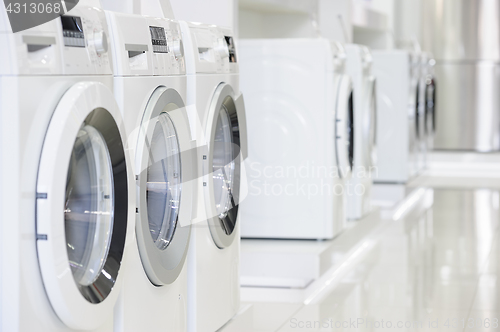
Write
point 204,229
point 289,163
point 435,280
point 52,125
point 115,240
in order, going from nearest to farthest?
point 52,125 < point 115,240 < point 204,229 < point 435,280 < point 289,163

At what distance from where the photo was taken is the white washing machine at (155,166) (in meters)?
1.75

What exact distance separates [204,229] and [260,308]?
A: 858mm

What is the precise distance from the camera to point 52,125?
1.38 meters

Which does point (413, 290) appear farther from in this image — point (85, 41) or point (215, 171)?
point (85, 41)

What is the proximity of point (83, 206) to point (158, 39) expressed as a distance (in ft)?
2.01

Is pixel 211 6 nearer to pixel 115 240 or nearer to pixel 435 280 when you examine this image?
pixel 115 240

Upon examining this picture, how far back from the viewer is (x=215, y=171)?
2398 millimetres

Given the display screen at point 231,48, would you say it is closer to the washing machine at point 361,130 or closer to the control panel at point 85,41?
the control panel at point 85,41

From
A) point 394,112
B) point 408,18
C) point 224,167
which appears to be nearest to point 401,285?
point 224,167

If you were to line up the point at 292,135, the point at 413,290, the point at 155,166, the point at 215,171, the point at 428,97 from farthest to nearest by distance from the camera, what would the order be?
the point at 428,97 → the point at 292,135 → the point at 413,290 → the point at 215,171 → the point at 155,166

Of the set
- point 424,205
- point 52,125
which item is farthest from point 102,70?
point 424,205

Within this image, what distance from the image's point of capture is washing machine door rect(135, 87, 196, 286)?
5.92 ft

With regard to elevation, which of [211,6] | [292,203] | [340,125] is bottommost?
[292,203]

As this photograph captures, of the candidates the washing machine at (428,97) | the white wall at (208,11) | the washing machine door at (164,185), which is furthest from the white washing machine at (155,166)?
the washing machine at (428,97)
